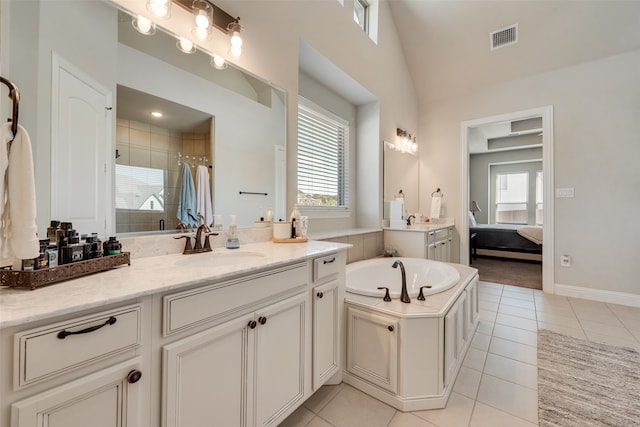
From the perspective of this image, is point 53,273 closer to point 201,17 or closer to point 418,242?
point 201,17

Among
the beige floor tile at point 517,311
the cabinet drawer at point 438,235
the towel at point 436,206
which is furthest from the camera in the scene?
the towel at point 436,206

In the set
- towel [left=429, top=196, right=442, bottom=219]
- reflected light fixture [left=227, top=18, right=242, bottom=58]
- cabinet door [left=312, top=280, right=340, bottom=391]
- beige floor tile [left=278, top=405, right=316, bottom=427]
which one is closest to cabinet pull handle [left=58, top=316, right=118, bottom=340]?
cabinet door [left=312, top=280, right=340, bottom=391]

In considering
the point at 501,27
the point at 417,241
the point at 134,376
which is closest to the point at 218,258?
the point at 134,376

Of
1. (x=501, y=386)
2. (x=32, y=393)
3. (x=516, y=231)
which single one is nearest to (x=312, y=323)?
(x=32, y=393)

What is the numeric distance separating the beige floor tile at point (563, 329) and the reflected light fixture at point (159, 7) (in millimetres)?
3665

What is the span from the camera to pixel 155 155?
1.35m

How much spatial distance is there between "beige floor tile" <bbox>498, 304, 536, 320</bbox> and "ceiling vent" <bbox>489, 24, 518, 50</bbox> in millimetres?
3174

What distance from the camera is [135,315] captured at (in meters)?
0.76

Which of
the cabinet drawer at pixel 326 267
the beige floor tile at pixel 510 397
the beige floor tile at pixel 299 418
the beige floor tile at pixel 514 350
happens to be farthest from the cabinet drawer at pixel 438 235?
the beige floor tile at pixel 299 418

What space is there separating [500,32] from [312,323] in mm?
4024

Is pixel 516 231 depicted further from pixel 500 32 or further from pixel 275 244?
pixel 275 244

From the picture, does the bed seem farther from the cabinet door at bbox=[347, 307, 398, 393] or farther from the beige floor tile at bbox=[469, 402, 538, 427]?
the cabinet door at bbox=[347, 307, 398, 393]

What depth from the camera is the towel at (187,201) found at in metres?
1.44

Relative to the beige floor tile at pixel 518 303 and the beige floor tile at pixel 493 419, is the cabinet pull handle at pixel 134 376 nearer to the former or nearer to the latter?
the beige floor tile at pixel 493 419
